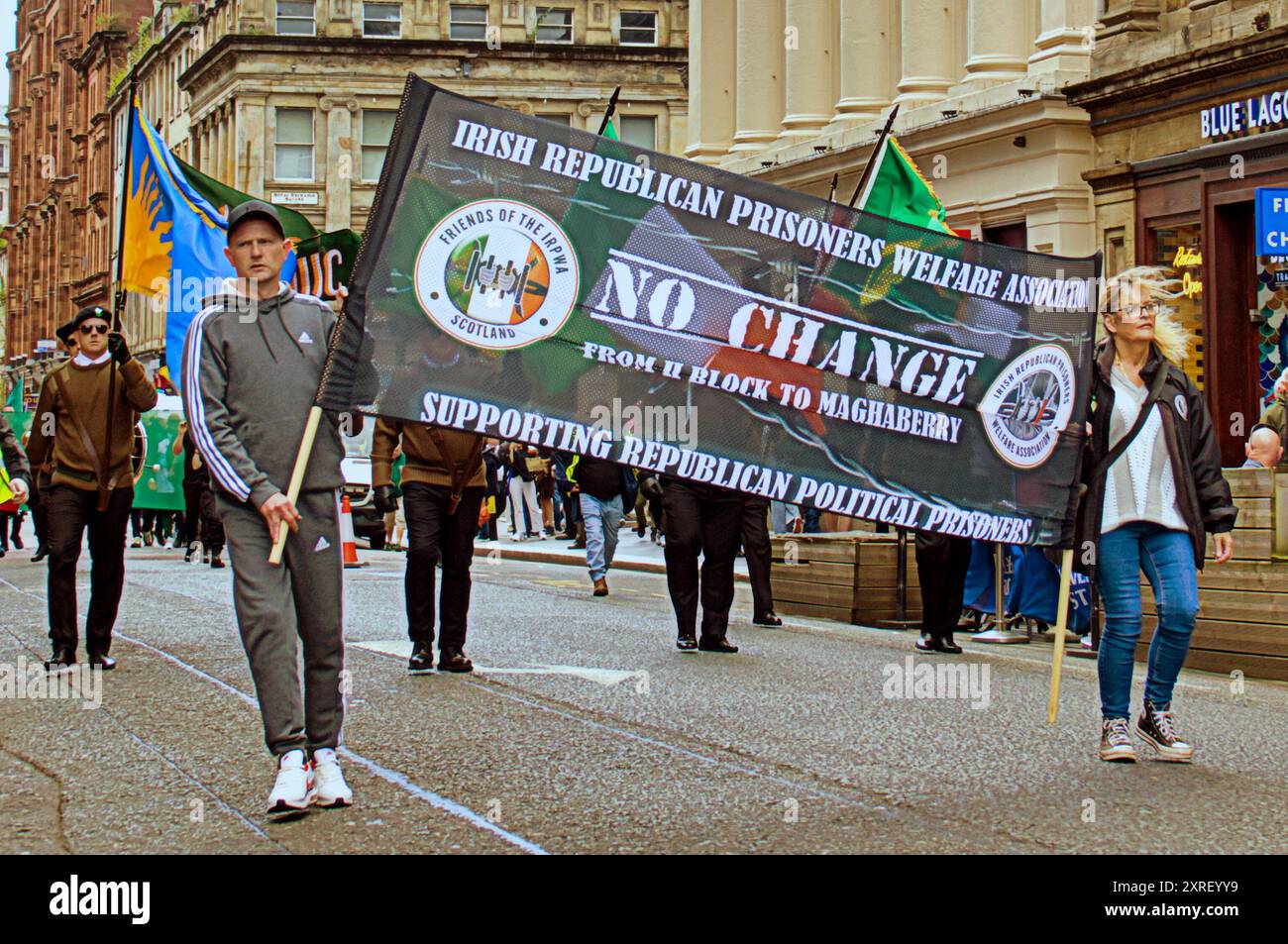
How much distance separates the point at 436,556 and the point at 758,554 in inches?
180

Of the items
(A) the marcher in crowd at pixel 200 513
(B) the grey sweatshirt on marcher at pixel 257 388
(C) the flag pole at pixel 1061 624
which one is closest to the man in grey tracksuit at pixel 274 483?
(B) the grey sweatshirt on marcher at pixel 257 388

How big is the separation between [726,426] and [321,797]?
213 centimetres

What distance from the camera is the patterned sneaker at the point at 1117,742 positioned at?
25.5ft

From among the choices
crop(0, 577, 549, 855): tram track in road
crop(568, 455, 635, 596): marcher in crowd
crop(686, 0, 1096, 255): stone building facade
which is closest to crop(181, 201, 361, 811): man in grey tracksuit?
crop(0, 577, 549, 855): tram track in road

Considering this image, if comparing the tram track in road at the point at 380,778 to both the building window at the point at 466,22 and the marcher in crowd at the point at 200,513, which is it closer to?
the marcher in crowd at the point at 200,513

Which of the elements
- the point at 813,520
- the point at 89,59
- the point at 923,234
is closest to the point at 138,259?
the point at 813,520

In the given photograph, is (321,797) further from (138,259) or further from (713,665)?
(138,259)

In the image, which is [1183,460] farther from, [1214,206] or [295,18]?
[295,18]

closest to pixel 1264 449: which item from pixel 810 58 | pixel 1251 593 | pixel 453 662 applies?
pixel 1251 593

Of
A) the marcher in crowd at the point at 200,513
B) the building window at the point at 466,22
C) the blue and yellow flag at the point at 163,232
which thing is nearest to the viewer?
the blue and yellow flag at the point at 163,232

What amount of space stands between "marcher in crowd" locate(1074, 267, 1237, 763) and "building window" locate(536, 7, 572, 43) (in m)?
57.0

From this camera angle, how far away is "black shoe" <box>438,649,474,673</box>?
35.3ft

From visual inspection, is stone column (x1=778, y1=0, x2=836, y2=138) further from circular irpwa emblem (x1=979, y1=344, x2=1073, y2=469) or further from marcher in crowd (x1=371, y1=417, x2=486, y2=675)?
circular irpwa emblem (x1=979, y1=344, x2=1073, y2=469)

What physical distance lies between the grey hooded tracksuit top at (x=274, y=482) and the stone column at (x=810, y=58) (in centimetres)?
2724
